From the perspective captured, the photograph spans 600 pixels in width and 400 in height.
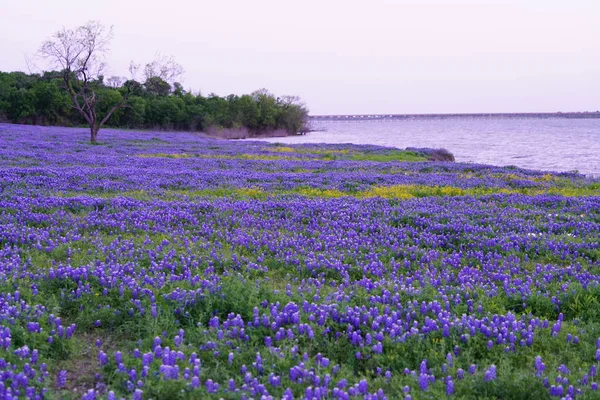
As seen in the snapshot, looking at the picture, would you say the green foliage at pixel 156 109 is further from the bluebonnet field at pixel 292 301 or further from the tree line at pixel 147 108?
the bluebonnet field at pixel 292 301

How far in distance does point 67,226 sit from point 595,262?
912 centimetres

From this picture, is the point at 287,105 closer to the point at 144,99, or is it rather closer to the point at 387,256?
the point at 144,99

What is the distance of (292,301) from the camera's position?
218 inches

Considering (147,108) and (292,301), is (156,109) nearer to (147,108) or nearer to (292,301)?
(147,108)

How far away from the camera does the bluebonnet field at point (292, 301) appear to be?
4.08 m

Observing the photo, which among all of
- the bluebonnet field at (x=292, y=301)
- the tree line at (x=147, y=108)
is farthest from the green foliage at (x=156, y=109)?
the bluebonnet field at (x=292, y=301)

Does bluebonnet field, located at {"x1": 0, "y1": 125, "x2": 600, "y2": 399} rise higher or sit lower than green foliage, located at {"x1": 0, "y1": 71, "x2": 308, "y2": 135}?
lower

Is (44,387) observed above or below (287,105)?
below

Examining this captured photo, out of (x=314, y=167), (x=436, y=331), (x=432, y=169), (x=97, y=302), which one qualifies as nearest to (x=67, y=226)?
(x=97, y=302)

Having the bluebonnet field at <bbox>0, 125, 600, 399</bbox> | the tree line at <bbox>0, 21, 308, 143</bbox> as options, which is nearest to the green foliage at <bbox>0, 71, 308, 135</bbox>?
the tree line at <bbox>0, 21, 308, 143</bbox>

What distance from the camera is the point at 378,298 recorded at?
5758mm

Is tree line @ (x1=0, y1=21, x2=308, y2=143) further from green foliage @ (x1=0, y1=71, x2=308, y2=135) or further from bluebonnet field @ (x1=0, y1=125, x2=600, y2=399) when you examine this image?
bluebonnet field @ (x1=0, y1=125, x2=600, y2=399)

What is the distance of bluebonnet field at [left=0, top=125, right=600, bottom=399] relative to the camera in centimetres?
408

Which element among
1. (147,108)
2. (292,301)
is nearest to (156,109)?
(147,108)
